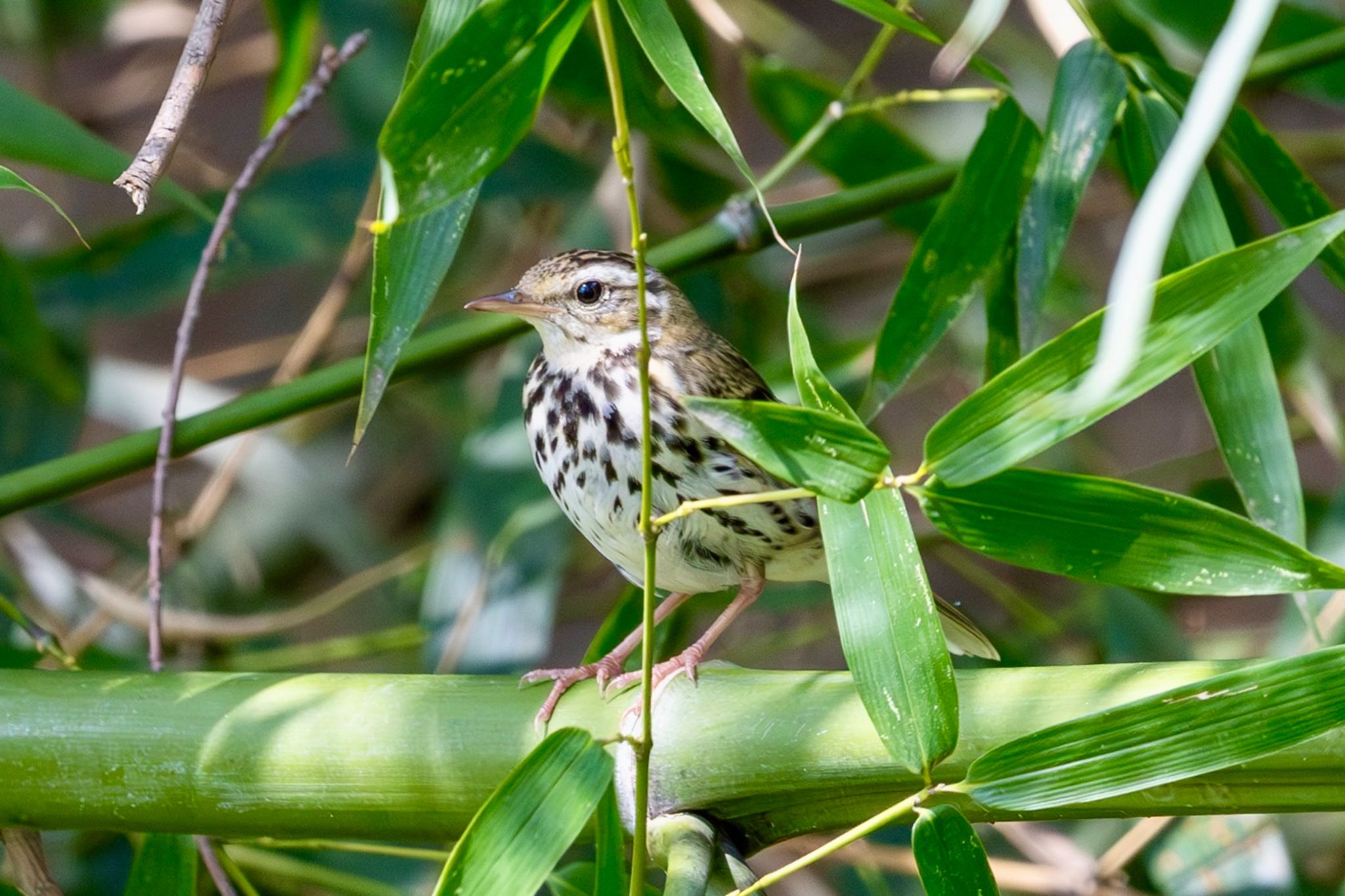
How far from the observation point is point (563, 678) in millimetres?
1592

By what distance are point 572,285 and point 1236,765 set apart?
4.12ft

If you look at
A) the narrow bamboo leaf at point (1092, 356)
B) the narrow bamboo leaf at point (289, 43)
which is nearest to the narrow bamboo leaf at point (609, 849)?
the narrow bamboo leaf at point (1092, 356)

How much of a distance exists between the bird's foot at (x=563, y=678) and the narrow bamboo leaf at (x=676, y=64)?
578mm

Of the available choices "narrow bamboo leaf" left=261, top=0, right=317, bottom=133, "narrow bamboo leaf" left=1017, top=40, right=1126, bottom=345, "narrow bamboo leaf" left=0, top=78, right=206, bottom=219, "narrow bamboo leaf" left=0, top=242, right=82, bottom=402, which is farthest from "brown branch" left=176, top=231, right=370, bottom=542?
"narrow bamboo leaf" left=1017, top=40, right=1126, bottom=345

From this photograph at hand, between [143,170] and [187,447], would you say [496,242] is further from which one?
[143,170]

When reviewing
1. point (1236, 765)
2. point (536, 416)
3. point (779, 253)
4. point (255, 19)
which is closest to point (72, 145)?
point (536, 416)

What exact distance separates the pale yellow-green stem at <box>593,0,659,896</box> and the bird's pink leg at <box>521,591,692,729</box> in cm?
7

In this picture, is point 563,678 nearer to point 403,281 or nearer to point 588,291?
point 403,281

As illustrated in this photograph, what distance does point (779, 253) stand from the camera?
3805 millimetres

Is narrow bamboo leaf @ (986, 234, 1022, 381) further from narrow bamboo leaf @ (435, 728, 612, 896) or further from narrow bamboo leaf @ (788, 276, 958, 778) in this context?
narrow bamboo leaf @ (435, 728, 612, 896)

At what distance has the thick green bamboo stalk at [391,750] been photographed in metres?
1.40

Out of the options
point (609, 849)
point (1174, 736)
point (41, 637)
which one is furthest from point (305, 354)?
point (1174, 736)

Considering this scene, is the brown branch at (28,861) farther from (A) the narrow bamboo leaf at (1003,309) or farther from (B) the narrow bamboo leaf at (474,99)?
(A) the narrow bamboo leaf at (1003,309)

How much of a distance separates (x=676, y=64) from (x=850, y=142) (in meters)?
1.40
